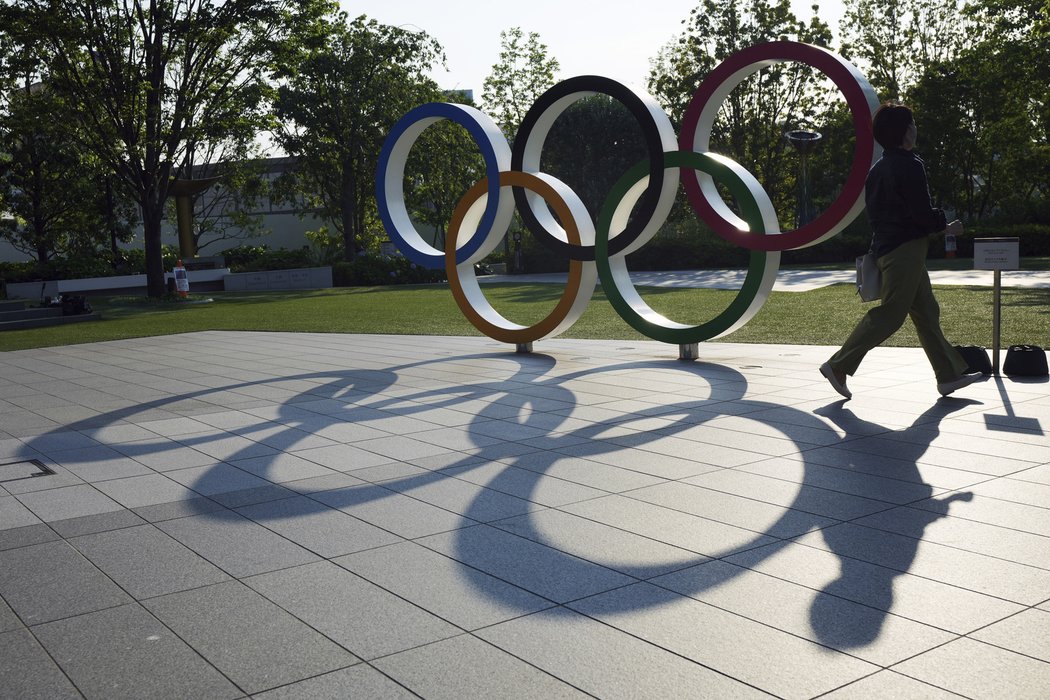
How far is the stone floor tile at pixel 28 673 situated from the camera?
3166 millimetres

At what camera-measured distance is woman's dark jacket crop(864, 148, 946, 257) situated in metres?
7.23

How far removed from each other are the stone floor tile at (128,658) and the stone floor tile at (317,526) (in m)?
0.99

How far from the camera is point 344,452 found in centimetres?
680

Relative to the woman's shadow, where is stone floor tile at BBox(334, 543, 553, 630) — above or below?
below

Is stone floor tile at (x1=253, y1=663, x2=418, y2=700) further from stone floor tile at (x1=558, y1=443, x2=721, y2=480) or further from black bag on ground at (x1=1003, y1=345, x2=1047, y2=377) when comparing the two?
black bag on ground at (x1=1003, y1=345, x2=1047, y2=377)

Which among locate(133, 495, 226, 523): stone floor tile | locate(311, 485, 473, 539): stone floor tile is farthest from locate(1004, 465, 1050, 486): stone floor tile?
locate(133, 495, 226, 523): stone floor tile

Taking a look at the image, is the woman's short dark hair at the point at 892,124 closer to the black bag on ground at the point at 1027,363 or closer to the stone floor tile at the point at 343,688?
the black bag on ground at the point at 1027,363

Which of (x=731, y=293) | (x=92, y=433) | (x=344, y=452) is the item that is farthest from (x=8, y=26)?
(x=344, y=452)

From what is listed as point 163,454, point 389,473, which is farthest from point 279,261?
point 389,473

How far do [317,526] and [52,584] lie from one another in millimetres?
1251

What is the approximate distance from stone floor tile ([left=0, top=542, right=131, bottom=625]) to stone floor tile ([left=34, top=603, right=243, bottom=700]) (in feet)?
0.42

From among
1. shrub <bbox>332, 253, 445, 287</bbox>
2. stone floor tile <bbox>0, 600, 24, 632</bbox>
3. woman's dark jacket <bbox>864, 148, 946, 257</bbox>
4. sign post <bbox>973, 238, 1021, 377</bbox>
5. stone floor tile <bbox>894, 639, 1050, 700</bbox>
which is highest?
woman's dark jacket <bbox>864, 148, 946, 257</bbox>

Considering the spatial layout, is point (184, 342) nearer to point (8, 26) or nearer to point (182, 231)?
point (8, 26)

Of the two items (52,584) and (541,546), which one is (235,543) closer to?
(52,584)
